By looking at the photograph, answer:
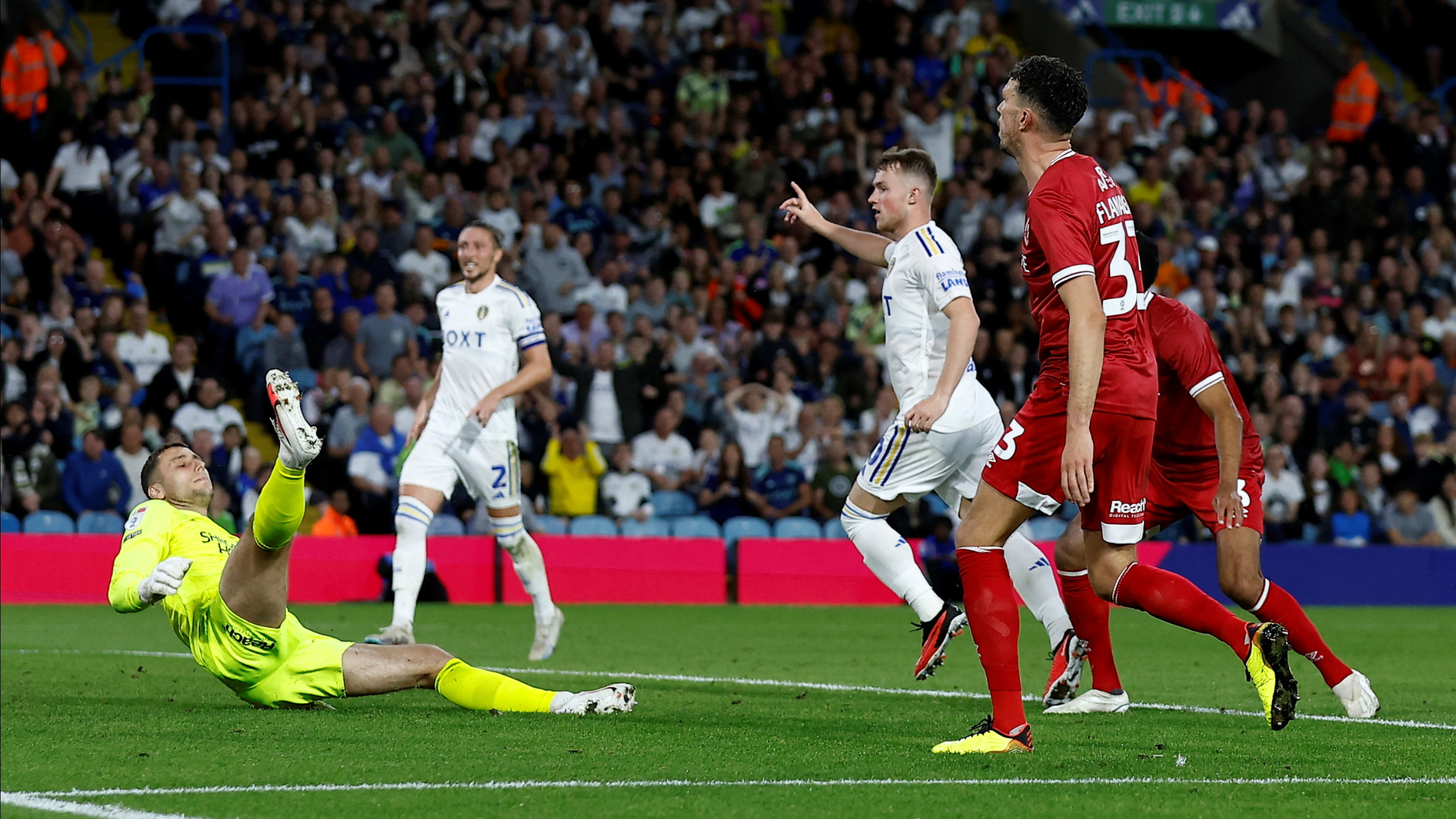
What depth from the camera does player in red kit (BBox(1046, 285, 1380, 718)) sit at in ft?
24.0

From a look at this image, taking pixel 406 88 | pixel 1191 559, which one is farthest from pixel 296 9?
pixel 1191 559

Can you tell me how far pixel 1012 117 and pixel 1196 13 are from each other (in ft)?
65.6

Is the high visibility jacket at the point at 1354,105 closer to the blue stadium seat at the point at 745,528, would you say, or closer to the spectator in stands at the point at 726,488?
the spectator in stands at the point at 726,488

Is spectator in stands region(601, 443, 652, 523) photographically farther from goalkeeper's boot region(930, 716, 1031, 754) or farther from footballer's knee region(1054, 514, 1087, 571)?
goalkeeper's boot region(930, 716, 1031, 754)

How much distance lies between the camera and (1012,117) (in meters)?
6.09

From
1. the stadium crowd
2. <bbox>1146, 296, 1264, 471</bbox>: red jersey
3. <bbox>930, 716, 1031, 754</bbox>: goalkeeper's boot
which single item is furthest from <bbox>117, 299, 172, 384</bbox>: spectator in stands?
<bbox>930, 716, 1031, 754</bbox>: goalkeeper's boot

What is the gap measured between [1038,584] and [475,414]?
11.6 ft

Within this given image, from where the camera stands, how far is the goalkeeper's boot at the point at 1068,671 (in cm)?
763

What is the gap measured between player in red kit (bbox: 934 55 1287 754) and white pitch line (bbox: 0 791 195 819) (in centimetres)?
264

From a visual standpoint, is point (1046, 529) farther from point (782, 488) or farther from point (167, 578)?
point (167, 578)

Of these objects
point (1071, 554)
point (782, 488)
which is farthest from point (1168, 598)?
point (782, 488)

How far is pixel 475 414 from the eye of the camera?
32.7ft

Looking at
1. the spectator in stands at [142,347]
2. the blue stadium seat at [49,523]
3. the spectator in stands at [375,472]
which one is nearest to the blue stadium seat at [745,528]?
the spectator in stands at [375,472]

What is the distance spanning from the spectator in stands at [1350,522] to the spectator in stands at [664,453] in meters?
6.96
